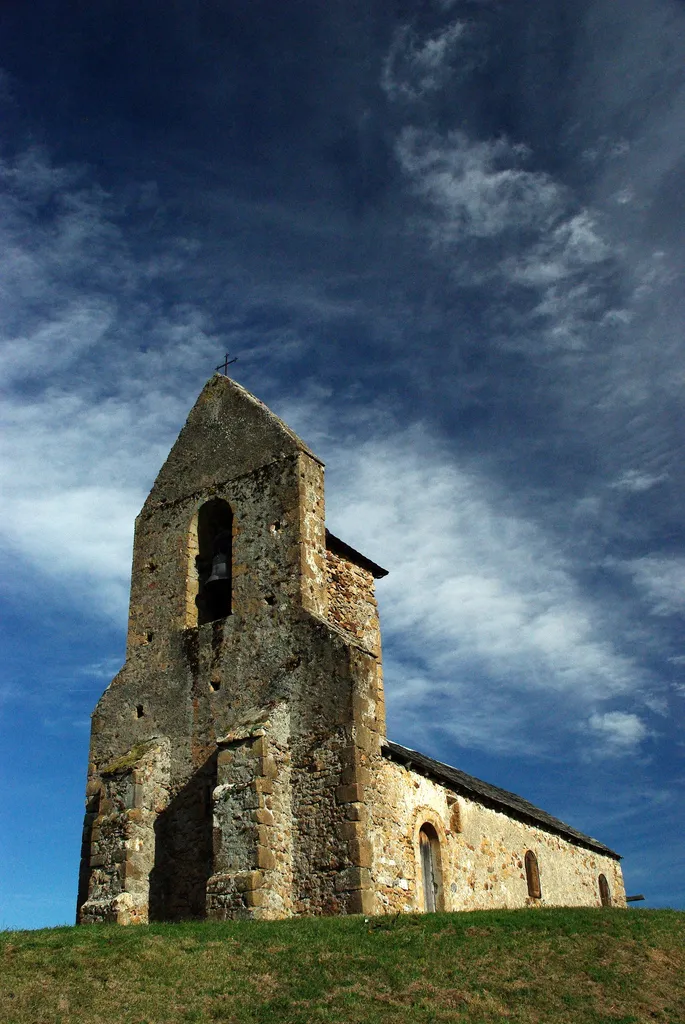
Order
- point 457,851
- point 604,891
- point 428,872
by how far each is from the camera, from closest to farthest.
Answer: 1. point 428,872
2. point 457,851
3. point 604,891

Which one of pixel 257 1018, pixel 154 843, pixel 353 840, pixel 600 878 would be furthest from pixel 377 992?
pixel 600 878

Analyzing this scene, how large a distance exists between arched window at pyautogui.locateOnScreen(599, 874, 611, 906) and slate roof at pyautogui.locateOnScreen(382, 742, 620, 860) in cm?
80

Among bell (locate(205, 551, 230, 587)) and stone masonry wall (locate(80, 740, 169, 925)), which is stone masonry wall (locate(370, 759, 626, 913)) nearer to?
stone masonry wall (locate(80, 740, 169, 925))

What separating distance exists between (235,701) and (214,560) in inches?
127

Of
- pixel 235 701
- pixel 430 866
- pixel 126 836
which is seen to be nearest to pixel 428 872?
pixel 430 866

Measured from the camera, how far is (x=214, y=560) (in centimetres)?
1891

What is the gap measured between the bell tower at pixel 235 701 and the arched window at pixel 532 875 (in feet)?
21.2

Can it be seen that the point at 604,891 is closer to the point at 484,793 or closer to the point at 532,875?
the point at 532,875

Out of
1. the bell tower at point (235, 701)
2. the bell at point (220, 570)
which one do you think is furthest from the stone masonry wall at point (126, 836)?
the bell at point (220, 570)

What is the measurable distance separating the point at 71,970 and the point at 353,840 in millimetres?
4834

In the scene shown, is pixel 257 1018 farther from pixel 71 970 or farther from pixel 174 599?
pixel 174 599

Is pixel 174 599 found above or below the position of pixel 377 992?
above

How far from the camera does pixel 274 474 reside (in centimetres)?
1856

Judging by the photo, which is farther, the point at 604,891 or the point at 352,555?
the point at 604,891
